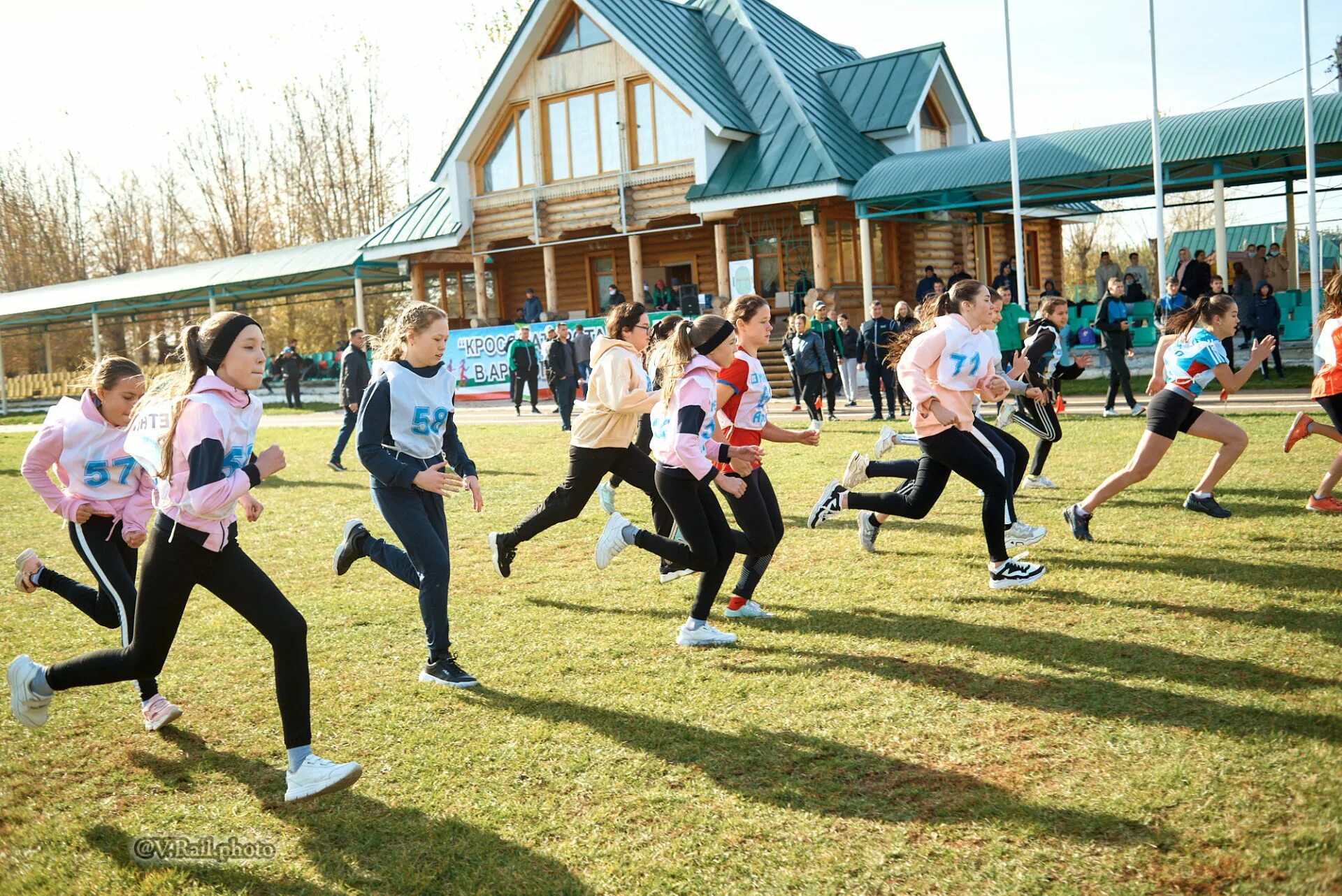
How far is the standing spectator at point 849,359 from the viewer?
750 inches

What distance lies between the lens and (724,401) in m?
6.06

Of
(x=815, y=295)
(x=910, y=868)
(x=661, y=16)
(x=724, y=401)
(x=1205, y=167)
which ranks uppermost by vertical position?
(x=661, y=16)

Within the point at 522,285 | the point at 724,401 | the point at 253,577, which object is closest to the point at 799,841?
the point at 253,577

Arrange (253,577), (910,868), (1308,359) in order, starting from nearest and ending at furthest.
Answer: (910,868), (253,577), (1308,359)

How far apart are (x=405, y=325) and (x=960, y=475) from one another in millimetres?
3419

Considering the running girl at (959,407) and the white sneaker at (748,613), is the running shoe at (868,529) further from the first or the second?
the white sneaker at (748,613)

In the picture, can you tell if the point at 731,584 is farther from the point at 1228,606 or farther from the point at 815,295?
the point at 815,295

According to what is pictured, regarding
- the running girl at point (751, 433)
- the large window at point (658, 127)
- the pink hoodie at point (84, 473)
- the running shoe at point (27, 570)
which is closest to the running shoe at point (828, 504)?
the running girl at point (751, 433)

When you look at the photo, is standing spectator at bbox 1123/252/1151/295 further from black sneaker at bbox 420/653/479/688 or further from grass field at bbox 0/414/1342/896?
black sneaker at bbox 420/653/479/688

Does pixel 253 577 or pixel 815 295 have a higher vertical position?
pixel 815 295

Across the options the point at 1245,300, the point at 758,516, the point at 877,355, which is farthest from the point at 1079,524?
the point at 1245,300

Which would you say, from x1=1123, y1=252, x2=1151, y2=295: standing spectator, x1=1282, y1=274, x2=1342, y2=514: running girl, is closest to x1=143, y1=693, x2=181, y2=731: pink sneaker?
x1=1282, y1=274, x2=1342, y2=514: running girl

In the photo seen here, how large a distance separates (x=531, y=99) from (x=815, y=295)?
10276mm

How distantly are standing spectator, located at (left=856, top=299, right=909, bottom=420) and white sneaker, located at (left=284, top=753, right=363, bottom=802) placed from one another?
13.7 meters
